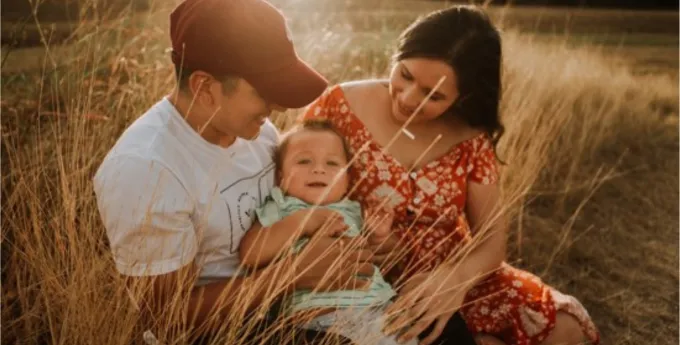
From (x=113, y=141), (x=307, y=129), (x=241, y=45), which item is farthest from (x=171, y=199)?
(x=113, y=141)

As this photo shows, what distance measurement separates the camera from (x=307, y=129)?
2305 millimetres

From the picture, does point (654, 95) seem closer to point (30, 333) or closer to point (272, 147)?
point (272, 147)

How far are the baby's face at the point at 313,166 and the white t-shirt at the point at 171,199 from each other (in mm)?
223

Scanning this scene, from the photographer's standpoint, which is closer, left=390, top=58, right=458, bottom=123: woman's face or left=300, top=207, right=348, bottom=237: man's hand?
left=300, top=207, right=348, bottom=237: man's hand

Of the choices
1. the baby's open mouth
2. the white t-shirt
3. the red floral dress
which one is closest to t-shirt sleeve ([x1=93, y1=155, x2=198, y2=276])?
the white t-shirt

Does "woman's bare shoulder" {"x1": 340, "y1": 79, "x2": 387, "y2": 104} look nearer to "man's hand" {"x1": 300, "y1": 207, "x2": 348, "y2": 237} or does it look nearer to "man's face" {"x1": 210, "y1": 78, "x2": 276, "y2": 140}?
"man's hand" {"x1": 300, "y1": 207, "x2": 348, "y2": 237}

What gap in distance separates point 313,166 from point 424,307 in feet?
2.08

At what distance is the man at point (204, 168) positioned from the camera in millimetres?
1625

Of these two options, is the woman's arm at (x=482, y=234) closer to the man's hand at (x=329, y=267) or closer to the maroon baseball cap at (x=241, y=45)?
the man's hand at (x=329, y=267)

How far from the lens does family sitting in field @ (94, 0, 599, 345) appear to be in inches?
66.7

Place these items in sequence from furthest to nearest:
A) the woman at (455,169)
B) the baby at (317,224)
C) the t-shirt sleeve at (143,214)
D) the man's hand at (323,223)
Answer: the woman at (455,169)
the man's hand at (323,223)
the baby at (317,224)
the t-shirt sleeve at (143,214)

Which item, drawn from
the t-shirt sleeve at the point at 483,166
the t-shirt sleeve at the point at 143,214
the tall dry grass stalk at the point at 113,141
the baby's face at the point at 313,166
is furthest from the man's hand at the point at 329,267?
the t-shirt sleeve at the point at 483,166

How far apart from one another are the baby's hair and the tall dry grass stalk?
0.55 meters

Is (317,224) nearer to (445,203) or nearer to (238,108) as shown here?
(238,108)
